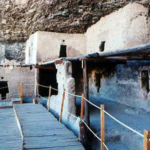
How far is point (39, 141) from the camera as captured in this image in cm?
462

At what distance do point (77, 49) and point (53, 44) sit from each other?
1.75 metres

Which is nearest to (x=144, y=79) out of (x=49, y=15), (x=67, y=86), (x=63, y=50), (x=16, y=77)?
(x=67, y=86)

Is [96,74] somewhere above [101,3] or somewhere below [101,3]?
below

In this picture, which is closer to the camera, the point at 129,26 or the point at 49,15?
the point at 129,26

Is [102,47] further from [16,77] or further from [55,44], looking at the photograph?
[16,77]

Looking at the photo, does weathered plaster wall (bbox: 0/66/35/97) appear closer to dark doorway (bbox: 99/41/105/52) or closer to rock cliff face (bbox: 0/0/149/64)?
rock cliff face (bbox: 0/0/149/64)

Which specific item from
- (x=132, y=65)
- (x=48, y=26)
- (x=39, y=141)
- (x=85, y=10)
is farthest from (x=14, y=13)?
(x=39, y=141)

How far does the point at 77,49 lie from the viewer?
1391 centimetres

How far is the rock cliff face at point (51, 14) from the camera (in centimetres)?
1001

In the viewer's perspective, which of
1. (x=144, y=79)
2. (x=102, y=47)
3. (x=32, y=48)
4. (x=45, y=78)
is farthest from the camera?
(x=32, y=48)

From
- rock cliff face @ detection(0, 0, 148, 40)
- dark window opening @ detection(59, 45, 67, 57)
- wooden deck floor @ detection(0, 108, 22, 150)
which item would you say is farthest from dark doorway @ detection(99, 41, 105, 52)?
wooden deck floor @ detection(0, 108, 22, 150)

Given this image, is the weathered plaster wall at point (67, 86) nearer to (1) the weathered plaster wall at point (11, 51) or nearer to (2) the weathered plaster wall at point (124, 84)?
(2) the weathered plaster wall at point (124, 84)

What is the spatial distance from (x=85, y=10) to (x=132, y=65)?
12.9 ft

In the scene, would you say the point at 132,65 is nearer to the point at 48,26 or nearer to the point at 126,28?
the point at 126,28
